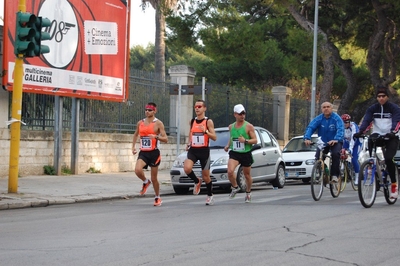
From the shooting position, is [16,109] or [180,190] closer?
[16,109]


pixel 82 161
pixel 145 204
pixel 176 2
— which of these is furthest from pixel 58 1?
pixel 176 2

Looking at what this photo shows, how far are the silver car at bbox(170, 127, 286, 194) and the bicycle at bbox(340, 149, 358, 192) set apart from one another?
228cm

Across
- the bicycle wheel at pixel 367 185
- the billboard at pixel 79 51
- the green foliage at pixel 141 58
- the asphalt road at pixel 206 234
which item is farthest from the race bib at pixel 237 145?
the green foliage at pixel 141 58

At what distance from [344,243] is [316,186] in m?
5.76

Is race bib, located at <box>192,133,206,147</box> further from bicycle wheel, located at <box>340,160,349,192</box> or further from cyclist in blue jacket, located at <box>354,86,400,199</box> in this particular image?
bicycle wheel, located at <box>340,160,349,192</box>

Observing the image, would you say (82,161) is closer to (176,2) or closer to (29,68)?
(29,68)

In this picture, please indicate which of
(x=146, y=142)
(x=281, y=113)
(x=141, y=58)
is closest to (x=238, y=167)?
(x=146, y=142)

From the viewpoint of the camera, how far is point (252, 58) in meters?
33.2

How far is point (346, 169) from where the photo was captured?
53.6 feet

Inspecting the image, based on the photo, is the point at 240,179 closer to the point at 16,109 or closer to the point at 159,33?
the point at 16,109

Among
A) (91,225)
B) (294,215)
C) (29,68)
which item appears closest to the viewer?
(91,225)

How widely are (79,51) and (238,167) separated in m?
5.93

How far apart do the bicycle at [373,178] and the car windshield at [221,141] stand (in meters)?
6.35

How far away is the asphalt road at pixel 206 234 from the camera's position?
293 inches
